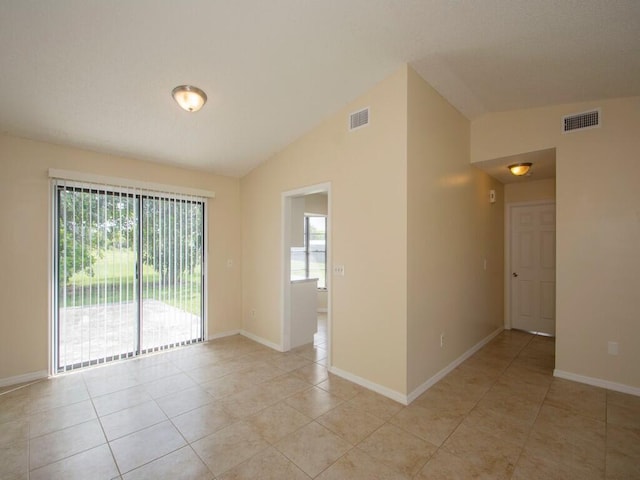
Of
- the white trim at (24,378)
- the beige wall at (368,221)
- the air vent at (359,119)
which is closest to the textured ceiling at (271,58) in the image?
the air vent at (359,119)

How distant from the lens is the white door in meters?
4.68

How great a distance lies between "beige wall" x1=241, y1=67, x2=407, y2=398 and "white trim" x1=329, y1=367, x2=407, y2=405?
0.13ft

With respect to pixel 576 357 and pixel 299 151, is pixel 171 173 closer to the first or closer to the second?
pixel 299 151

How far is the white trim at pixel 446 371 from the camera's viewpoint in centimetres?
277

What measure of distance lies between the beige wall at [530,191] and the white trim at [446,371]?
2.29 metres

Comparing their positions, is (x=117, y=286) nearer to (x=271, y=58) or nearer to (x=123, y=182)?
(x=123, y=182)

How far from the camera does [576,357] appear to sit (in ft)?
10.3

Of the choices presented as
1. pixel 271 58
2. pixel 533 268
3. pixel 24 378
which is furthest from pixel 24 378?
pixel 533 268

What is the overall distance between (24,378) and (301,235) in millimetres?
3518

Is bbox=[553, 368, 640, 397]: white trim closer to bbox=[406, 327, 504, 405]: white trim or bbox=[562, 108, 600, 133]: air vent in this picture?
bbox=[406, 327, 504, 405]: white trim

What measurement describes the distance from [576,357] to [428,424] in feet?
6.78

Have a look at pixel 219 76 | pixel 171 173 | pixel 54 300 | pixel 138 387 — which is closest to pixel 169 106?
pixel 219 76

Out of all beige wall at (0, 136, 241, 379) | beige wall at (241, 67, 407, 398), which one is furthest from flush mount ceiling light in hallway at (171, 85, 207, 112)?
beige wall at (0, 136, 241, 379)

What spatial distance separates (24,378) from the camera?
3.08 metres
